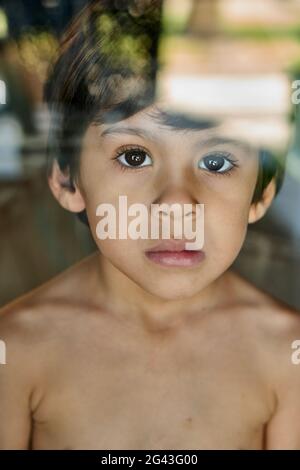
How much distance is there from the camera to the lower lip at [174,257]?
230 centimetres

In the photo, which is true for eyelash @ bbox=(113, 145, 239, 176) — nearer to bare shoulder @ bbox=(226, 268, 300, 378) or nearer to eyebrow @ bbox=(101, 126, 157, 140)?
eyebrow @ bbox=(101, 126, 157, 140)

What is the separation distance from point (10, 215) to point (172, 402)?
0.60 metres

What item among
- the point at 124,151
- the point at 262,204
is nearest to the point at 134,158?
the point at 124,151

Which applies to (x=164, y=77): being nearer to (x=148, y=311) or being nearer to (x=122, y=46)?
(x=122, y=46)

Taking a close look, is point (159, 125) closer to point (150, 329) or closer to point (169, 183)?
point (169, 183)

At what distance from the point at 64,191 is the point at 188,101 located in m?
0.37

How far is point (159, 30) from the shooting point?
224 centimetres

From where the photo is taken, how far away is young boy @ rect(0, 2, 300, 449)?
229cm

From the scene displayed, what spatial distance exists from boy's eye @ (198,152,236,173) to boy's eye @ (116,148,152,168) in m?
0.13

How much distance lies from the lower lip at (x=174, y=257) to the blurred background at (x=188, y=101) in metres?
0.13

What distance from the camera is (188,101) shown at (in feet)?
7.43

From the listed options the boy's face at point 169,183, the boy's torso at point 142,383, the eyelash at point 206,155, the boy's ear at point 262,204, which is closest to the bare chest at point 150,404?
the boy's torso at point 142,383

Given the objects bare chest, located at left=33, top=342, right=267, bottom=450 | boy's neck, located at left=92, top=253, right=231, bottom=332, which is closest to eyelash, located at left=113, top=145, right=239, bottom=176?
boy's neck, located at left=92, top=253, right=231, bottom=332

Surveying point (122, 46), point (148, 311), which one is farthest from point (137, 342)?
point (122, 46)
